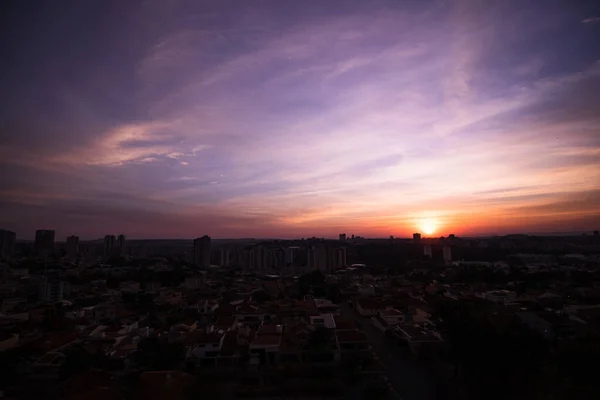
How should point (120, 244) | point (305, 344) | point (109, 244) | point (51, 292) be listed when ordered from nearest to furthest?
point (305, 344) < point (51, 292) < point (109, 244) < point (120, 244)

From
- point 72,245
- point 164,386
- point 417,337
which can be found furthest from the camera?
point 72,245

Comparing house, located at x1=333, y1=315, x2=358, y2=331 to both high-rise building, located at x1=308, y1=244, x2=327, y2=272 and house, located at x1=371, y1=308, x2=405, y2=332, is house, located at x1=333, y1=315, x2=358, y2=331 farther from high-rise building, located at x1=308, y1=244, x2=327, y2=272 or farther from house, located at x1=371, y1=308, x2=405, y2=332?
high-rise building, located at x1=308, y1=244, x2=327, y2=272

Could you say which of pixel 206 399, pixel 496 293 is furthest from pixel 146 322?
pixel 496 293

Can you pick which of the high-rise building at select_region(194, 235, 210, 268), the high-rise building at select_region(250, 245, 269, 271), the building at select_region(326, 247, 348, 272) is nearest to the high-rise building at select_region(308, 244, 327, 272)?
the building at select_region(326, 247, 348, 272)

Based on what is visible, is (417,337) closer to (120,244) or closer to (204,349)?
(204,349)

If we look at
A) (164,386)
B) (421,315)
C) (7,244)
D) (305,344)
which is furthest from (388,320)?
(7,244)

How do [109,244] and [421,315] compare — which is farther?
[109,244]

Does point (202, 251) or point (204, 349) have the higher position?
point (202, 251)
